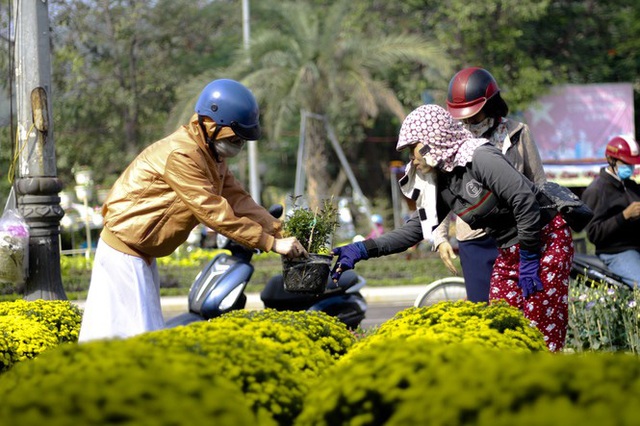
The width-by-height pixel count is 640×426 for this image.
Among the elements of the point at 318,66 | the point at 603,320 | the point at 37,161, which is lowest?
the point at 603,320

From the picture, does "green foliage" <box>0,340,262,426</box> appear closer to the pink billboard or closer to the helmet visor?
the helmet visor

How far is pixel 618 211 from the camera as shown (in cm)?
800

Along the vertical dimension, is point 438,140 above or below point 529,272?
above

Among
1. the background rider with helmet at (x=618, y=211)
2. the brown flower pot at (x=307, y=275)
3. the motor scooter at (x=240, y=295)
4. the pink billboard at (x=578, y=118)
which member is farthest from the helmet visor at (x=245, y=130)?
the pink billboard at (x=578, y=118)

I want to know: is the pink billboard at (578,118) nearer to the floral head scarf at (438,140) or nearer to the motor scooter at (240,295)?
the motor scooter at (240,295)

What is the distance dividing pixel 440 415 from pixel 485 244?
3.38 m

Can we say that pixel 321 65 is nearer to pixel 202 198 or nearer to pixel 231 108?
pixel 231 108

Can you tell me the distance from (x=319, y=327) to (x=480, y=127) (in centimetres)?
170

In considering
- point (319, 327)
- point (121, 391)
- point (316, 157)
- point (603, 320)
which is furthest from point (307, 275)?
point (316, 157)

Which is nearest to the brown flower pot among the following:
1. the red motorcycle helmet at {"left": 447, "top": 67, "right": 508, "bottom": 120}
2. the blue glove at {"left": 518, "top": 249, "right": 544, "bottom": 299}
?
the blue glove at {"left": 518, "top": 249, "right": 544, "bottom": 299}

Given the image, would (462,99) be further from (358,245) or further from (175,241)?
(175,241)

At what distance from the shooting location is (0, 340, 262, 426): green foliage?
8.06 feet

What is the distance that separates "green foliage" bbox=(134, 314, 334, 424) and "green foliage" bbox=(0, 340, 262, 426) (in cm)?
20

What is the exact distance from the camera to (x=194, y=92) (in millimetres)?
23719
